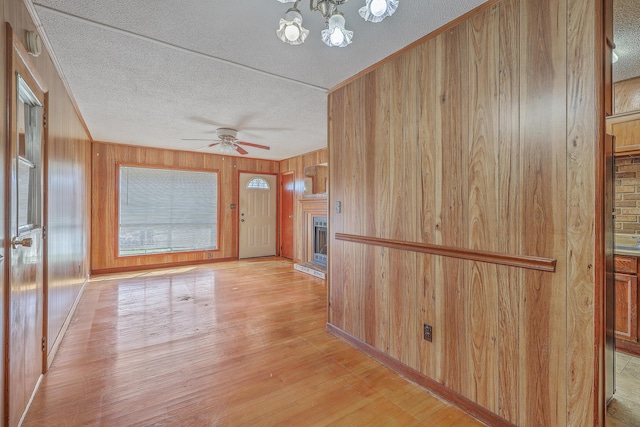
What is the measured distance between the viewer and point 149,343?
2.58 meters

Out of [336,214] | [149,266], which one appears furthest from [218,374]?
[149,266]

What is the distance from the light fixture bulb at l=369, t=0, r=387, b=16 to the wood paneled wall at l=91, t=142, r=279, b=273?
5549mm

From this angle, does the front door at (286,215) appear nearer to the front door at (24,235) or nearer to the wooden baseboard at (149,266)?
the wooden baseboard at (149,266)

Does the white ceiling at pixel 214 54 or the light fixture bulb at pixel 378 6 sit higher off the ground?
the white ceiling at pixel 214 54

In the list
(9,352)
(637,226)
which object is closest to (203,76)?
(9,352)

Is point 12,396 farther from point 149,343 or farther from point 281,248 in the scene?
point 281,248

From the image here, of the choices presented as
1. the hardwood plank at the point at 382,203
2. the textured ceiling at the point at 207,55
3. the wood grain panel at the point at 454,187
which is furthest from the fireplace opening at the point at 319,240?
the wood grain panel at the point at 454,187

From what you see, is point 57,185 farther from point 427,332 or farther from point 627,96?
point 627,96

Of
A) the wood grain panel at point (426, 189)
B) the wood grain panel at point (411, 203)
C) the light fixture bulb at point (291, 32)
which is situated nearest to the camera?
the light fixture bulb at point (291, 32)

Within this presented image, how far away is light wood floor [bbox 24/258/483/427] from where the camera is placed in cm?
169

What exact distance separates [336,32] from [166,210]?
5.47 meters

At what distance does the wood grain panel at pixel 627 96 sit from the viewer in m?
2.54

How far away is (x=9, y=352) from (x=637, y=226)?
4664 mm

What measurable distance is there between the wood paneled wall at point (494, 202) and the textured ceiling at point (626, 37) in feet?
2.68
